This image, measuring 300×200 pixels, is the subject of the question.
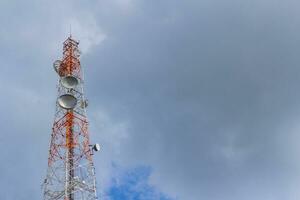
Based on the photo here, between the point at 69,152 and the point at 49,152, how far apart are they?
1866mm

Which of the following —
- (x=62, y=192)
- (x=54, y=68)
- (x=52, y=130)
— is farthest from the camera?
(x=54, y=68)

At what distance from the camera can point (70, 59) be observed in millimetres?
66312

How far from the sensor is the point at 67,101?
205ft

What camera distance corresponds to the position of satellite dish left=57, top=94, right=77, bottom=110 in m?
62.2

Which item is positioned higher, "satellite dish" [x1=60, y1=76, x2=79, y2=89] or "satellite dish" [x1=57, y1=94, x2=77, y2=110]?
"satellite dish" [x1=60, y1=76, x2=79, y2=89]

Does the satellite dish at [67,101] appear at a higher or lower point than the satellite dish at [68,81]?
lower

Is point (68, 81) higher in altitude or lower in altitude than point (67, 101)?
higher

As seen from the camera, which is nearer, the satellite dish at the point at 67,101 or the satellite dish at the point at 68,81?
the satellite dish at the point at 67,101

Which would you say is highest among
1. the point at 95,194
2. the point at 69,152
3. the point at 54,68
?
the point at 54,68

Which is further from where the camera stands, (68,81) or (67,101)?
(68,81)

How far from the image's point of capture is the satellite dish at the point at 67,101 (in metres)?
62.2

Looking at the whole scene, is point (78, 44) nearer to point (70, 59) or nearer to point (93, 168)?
point (70, 59)

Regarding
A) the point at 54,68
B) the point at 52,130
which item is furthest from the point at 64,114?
the point at 54,68

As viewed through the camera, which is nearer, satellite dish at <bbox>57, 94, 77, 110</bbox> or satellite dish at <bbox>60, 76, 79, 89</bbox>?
satellite dish at <bbox>57, 94, 77, 110</bbox>
